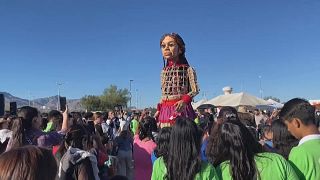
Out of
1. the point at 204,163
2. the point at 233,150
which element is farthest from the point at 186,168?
the point at 233,150

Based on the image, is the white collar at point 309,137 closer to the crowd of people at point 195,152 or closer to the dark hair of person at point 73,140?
the crowd of people at point 195,152

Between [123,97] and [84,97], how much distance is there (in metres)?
8.20

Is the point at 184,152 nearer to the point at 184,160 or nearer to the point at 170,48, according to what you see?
the point at 184,160

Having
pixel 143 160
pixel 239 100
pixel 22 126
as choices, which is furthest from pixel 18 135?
pixel 239 100

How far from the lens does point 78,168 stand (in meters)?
3.73

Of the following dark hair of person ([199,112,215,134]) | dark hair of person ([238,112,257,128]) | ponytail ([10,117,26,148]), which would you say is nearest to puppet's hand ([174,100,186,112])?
dark hair of person ([199,112,215,134])

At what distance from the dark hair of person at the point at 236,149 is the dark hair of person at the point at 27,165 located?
4.97ft

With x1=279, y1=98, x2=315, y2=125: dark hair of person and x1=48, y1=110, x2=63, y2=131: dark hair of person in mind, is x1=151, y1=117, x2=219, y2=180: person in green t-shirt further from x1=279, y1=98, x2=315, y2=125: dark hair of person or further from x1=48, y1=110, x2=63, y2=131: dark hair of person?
x1=48, y1=110, x2=63, y2=131: dark hair of person

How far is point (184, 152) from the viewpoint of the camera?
3.29 metres

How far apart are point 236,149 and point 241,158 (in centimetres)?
8

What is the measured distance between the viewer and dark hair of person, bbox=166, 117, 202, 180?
321 cm

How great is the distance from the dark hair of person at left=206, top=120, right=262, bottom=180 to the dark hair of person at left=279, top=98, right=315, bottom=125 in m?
0.39

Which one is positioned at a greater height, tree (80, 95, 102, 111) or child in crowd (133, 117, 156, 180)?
tree (80, 95, 102, 111)

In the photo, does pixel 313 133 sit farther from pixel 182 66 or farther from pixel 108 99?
pixel 108 99
